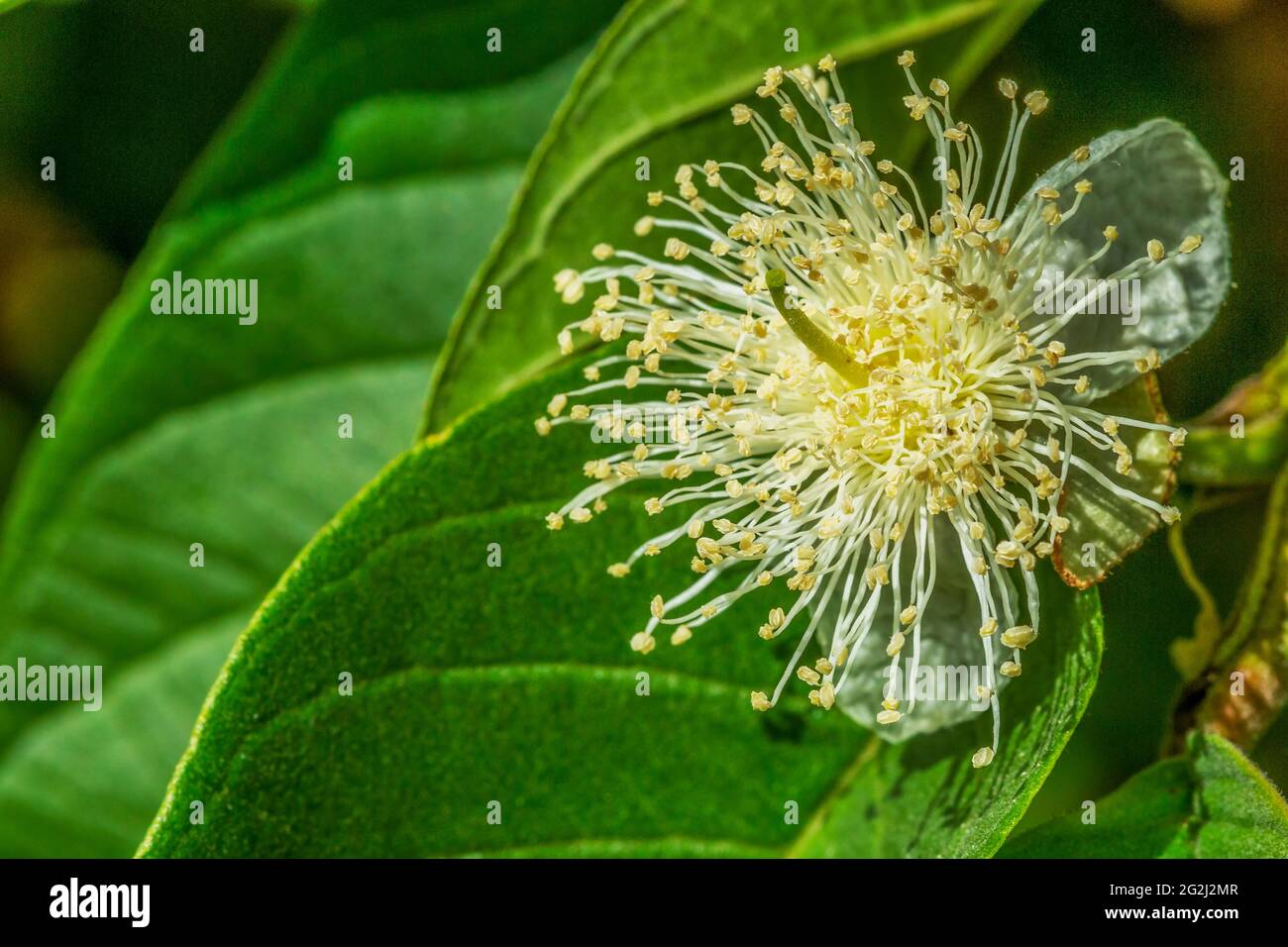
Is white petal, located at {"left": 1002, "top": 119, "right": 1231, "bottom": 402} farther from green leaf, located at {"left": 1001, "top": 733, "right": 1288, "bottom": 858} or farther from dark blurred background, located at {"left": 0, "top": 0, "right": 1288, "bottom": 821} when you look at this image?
green leaf, located at {"left": 1001, "top": 733, "right": 1288, "bottom": 858}

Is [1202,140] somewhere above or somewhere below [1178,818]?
above

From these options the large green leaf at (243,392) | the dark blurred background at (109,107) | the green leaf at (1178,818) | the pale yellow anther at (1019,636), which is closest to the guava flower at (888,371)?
the pale yellow anther at (1019,636)

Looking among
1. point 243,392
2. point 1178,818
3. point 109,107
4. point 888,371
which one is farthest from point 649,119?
point 109,107

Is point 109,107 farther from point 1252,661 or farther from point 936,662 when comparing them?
point 1252,661

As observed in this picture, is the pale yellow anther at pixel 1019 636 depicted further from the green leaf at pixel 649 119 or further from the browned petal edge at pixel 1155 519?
the green leaf at pixel 649 119

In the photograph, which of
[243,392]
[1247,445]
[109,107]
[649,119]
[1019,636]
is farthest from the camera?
[109,107]

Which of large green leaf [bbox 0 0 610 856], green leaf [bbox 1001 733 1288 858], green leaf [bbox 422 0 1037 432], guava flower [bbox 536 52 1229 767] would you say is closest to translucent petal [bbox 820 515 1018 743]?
guava flower [bbox 536 52 1229 767]

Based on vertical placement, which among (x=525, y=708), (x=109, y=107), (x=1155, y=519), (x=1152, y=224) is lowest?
(x=525, y=708)
